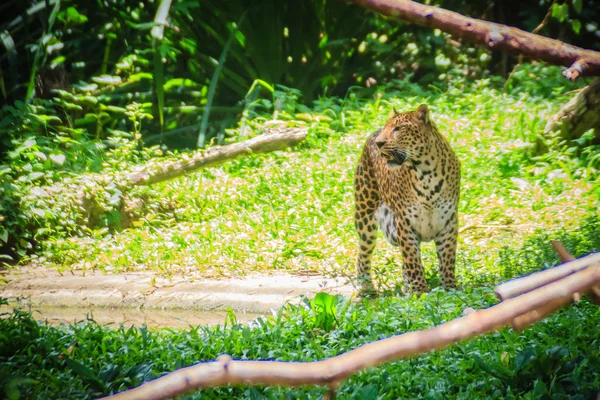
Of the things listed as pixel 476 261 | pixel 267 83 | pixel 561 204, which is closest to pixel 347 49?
pixel 267 83

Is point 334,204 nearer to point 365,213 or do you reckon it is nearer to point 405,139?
point 365,213

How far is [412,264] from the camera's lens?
553cm

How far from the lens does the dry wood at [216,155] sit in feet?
28.2

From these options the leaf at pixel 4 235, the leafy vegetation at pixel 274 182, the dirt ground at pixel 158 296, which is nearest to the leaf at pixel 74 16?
the leafy vegetation at pixel 274 182

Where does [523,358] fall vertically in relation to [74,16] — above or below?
below

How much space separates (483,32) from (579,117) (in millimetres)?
6288

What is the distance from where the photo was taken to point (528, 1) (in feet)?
41.2

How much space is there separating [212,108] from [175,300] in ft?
19.4

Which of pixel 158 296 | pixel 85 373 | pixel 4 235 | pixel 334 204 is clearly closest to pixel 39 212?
pixel 4 235

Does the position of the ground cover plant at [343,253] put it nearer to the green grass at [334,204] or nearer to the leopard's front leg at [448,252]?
the green grass at [334,204]

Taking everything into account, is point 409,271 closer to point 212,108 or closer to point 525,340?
point 525,340

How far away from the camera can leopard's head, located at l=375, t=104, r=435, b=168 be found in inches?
215

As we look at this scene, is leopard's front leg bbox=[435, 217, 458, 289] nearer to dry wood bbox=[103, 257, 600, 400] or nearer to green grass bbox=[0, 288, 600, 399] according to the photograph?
green grass bbox=[0, 288, 600, 399]

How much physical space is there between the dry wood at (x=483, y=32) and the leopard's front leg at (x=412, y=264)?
2.77 m
